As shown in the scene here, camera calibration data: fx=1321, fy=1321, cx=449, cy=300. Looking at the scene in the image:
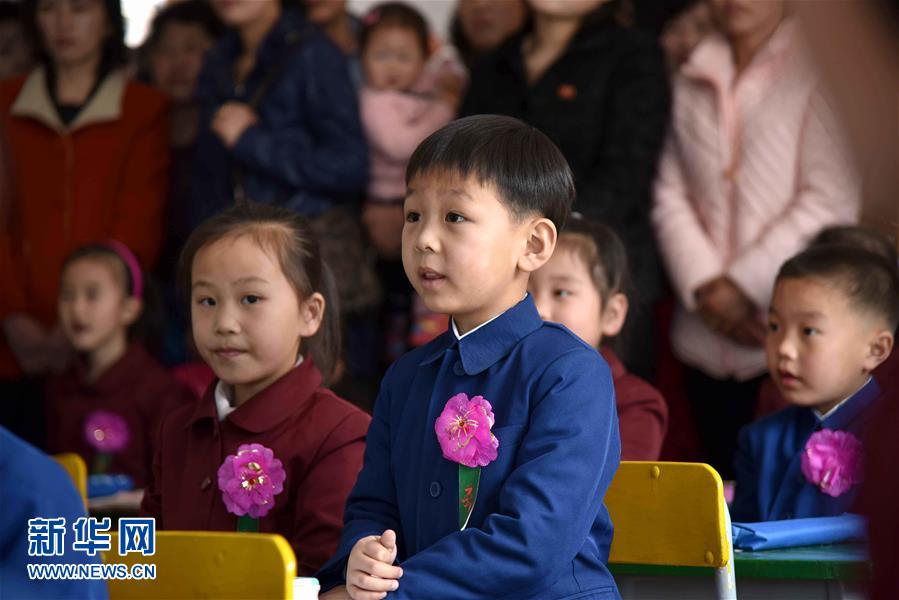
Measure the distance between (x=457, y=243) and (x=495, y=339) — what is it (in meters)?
0.16

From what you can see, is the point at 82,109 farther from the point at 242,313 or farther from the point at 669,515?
the point at 669,515

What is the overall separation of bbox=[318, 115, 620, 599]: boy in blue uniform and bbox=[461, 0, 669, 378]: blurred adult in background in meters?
1.58

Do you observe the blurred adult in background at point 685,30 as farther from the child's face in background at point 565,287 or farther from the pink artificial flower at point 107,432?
the pink artificial flower at point 107,432

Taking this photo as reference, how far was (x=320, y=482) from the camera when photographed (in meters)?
2.40

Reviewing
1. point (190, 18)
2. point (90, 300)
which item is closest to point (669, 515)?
point (90, 300)

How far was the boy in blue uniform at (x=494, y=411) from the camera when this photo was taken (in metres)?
1.85

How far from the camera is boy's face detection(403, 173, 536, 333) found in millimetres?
2008

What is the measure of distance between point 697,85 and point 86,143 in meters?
2.05

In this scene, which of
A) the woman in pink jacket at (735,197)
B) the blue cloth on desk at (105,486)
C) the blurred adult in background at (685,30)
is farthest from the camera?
the blurred adult in background at (685,30)

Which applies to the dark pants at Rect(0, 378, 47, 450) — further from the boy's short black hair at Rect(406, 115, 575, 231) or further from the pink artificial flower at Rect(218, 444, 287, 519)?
the boy's short black hair at Rect(406, 115, 575, 231)

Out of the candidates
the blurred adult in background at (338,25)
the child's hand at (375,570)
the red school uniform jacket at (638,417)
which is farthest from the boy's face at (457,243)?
the blurred adult in background at (338,25)

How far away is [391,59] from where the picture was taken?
448 cm

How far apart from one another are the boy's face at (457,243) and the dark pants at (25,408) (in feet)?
9.07

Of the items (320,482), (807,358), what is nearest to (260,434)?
(320,482)
